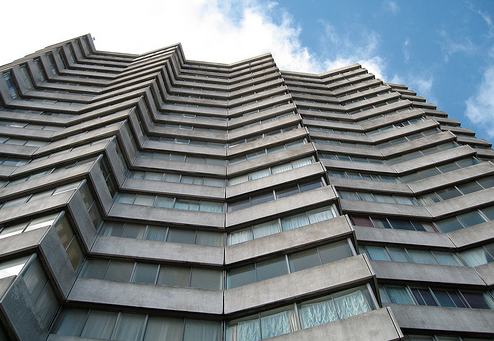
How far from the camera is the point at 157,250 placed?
16344 mm

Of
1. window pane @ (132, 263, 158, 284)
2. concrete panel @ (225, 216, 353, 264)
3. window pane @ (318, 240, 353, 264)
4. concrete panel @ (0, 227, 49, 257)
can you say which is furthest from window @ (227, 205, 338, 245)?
concrete panel @ (0, 227, 49, 257)

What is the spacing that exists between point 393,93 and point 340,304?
3210cm

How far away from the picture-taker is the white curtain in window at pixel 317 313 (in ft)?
40.3

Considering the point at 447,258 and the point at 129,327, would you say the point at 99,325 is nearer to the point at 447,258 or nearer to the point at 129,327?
the point at 129,327

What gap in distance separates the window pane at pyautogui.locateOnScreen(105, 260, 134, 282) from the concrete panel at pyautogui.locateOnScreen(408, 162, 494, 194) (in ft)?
64.4

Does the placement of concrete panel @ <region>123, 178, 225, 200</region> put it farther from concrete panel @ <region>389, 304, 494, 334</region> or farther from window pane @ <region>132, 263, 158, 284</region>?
concrete panel @ <region>389, 304, 494, 334</region>

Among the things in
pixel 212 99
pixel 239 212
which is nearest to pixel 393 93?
pixel 212 99

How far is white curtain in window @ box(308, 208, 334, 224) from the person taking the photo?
17281 millimetres

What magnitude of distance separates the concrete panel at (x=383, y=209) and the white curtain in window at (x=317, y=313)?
8892 mm

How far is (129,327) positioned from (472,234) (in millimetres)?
19008

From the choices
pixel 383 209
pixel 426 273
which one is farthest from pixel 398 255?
pixel 383 209

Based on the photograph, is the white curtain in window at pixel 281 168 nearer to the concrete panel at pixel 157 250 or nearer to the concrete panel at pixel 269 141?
the concrete panel at pixel 269 141

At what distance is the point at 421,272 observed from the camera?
16.7 meters

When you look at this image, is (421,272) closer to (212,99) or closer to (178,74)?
(212,99)
